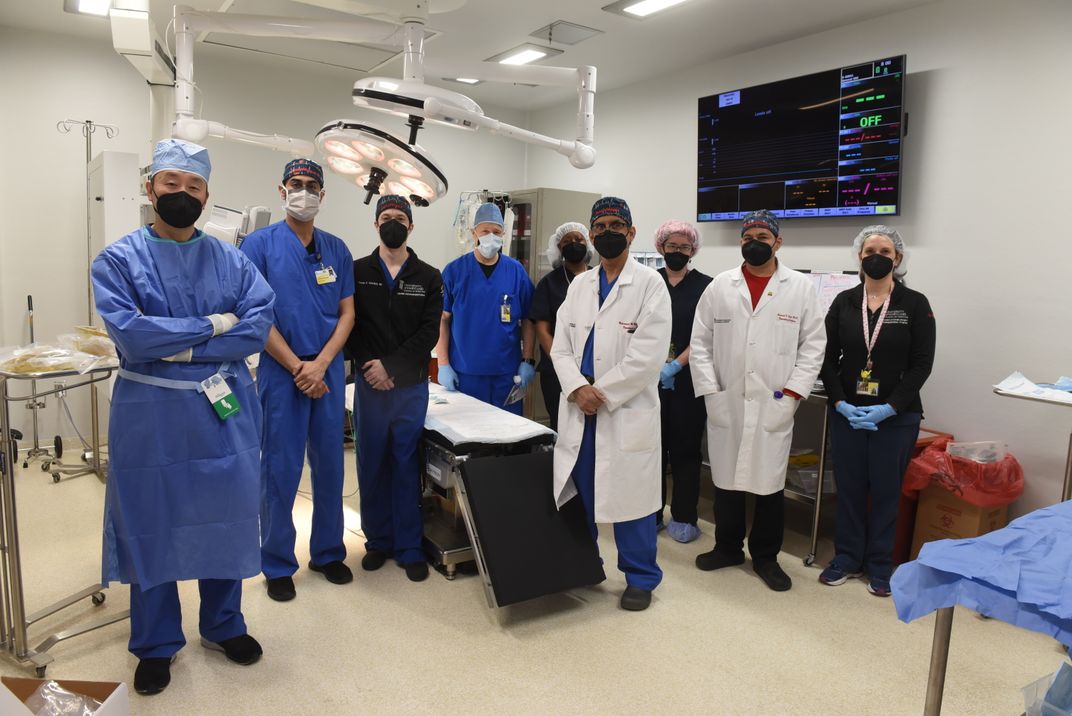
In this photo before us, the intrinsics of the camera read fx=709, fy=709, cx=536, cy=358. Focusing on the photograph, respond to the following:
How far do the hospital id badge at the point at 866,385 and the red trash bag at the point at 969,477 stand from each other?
0.46 metres

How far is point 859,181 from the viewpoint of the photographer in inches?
157

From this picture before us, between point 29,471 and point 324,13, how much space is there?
11.1ft

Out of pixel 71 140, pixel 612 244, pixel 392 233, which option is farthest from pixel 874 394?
pixel 71 140

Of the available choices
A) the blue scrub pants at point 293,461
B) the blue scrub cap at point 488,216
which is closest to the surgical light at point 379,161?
the blue scrub pants at point 293,461

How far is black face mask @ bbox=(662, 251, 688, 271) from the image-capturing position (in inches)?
140

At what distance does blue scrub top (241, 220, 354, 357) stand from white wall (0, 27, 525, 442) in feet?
10.2

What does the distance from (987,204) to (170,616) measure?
402cm

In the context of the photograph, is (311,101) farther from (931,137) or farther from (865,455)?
(865,455)

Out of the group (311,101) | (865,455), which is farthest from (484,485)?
(311,101)

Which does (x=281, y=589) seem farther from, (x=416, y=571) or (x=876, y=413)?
(x=876, y=413)

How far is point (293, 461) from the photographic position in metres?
2.83

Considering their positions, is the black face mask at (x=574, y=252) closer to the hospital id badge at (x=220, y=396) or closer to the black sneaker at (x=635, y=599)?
the black sneaker at (x=635, y=599)

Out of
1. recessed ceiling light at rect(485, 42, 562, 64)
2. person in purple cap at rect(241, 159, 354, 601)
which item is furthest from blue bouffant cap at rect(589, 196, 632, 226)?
recessed ceiling light at rect(485, 42, 562, 64)

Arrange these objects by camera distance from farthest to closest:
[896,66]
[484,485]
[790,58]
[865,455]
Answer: [790,58], [896,66], [865,455], [484,485]
